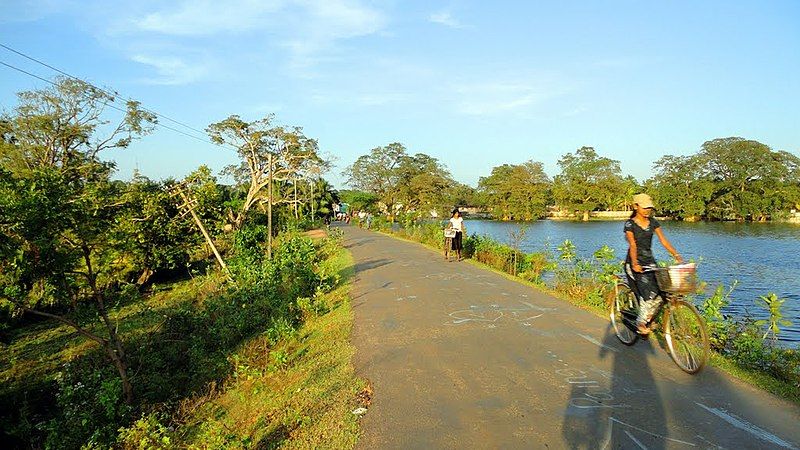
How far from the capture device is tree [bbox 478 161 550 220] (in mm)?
67312

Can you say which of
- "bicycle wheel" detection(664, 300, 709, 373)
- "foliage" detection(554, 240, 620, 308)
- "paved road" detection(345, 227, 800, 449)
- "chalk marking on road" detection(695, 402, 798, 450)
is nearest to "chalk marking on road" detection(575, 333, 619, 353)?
"paved road" detection(345, 227, 800, 449)

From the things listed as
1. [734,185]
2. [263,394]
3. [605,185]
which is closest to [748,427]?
[263,394]

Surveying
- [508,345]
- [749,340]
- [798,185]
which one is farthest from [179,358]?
[798,185]

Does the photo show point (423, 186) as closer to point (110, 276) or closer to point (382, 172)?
point (382, 172)

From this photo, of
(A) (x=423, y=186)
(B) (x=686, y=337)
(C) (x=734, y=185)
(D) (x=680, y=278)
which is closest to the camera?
(D) (x=680, y=278)

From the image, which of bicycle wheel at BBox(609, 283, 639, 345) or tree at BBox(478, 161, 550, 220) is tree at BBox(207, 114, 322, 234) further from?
tree at BBox(478, 161, 550, 220)

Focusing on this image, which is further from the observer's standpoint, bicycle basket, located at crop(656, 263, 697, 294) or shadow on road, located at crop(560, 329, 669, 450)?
bicycle basket, located at crop(656, 263, 697, 294)

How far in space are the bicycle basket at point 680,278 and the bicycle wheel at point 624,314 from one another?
0.97 m

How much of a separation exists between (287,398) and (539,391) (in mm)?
2718

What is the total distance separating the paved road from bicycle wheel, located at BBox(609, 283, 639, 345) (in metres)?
0.18

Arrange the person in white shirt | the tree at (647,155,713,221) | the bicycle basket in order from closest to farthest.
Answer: the bicycle basket
the person in white shirt
the tree at (647,155,713,221)

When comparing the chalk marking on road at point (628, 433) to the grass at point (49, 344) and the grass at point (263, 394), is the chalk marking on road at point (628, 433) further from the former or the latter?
the grass at point (49, 344)

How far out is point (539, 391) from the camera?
14.9ft

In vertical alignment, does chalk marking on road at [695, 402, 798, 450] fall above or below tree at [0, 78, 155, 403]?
below
